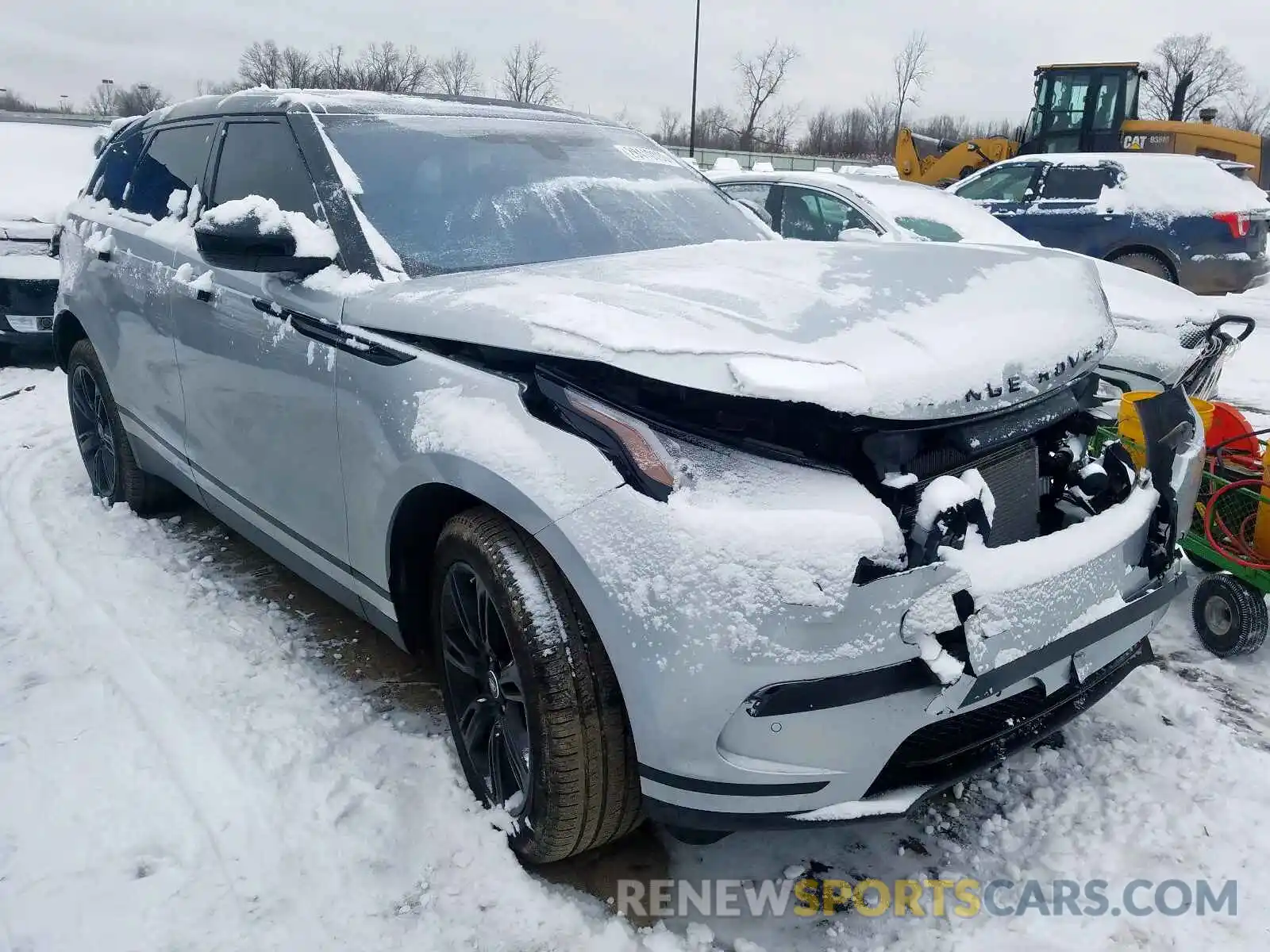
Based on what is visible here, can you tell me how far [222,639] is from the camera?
3.29 m

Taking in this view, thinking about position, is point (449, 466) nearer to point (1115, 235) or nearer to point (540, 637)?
point (540, 637)

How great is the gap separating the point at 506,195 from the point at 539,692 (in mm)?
1687

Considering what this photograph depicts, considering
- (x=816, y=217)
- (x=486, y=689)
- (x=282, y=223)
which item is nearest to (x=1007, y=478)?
(x=486, y=689)

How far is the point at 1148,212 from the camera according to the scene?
9969 mm

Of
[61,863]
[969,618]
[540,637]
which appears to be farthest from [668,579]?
[61,863]

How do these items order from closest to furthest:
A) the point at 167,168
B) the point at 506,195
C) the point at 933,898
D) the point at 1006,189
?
the point at 933,898
the point at 506,195
the point at 167,168
the point at 1006,189

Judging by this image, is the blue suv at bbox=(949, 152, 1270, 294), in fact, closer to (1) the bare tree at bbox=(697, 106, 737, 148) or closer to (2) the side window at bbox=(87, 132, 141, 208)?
(2) the side window at bbox=(87, 132, 141, 208)

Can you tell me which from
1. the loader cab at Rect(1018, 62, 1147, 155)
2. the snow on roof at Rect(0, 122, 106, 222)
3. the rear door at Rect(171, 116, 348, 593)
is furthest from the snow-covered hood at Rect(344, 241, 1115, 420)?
the loader cab at Rect(1018, 62, 1147, 155)

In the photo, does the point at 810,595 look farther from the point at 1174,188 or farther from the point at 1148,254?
the point at 1174,188

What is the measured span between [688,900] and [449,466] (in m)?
1.15

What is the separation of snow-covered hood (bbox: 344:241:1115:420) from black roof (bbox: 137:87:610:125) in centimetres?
93

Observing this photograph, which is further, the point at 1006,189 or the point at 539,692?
the point at 1006,189

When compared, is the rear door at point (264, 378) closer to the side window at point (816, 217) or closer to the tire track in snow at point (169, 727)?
the tire track in snow at point (169, 727)

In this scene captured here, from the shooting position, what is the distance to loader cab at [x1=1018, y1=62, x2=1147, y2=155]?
55.6 ft
